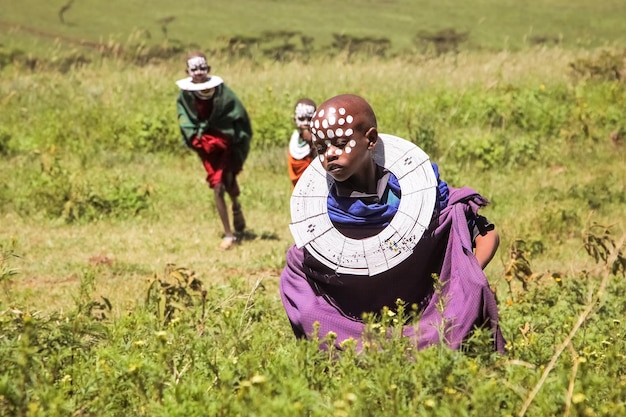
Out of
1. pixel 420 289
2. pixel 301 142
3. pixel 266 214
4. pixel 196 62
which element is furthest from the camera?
pixel 266 214

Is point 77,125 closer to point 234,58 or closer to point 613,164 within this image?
point 234,58

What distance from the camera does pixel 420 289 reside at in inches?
158

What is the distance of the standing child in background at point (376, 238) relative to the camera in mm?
3824

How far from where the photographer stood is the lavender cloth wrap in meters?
3.74

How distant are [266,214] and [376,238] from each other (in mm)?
5874

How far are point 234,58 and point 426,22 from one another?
5.48 meters

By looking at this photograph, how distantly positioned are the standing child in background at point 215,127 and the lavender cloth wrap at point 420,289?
4.53 metres

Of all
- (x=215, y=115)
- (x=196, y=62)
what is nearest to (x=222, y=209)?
(x=215, y=115)

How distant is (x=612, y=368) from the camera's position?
3158 millimetres

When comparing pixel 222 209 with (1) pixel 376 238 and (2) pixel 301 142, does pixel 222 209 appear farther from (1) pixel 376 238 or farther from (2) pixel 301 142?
(1) pixel 376 238

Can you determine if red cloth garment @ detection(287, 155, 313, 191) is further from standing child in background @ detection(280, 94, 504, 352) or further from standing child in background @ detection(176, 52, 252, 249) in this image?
standing child in background @ detection(280, 94, 504, 352)

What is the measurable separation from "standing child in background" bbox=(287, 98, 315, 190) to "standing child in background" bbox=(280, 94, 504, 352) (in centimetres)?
356

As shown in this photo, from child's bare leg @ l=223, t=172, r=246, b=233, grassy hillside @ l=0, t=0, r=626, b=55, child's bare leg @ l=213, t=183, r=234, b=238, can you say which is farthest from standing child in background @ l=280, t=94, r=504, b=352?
grassy hillside @ l=0, t=0, r=626, b=55

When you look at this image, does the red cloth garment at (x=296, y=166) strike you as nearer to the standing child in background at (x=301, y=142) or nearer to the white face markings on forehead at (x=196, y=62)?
the standing child in background at (x=301, y=142)
